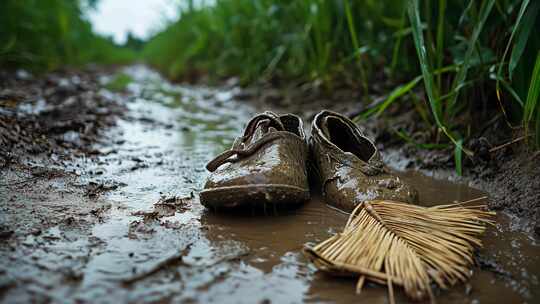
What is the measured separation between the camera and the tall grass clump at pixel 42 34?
5844 mm

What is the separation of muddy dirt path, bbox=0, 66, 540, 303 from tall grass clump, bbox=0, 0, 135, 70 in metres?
2.23

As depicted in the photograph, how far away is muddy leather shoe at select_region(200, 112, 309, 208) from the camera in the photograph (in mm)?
1789

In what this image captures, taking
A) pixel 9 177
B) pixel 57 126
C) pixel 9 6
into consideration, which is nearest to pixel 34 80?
pixel 9 6

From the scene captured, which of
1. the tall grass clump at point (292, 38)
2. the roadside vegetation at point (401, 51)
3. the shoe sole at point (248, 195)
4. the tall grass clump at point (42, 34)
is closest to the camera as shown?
the shoe sole at point (248, 195)

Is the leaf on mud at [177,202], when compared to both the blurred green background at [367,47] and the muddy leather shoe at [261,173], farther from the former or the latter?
the blurred green background at [367,47]

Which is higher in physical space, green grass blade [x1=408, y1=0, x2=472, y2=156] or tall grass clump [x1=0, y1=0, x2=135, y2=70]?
tall grass clump [x1=0, y1=0, x2=135, y2=70]

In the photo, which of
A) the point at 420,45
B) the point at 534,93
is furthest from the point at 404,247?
the point at 420,45

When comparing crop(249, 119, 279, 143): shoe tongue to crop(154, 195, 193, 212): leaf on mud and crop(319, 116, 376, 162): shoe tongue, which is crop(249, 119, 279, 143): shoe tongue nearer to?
crop(319, 116, 376, 162): shoe tongue

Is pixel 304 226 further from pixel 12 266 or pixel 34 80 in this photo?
pixel 34 80

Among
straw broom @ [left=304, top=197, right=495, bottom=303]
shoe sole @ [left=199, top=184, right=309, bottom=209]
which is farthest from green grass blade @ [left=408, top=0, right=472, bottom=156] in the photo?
shoe sole @ [left=199, top=184, right=309, bottom=209]

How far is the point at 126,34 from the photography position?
30.9 metres

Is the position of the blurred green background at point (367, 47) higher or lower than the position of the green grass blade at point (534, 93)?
higher

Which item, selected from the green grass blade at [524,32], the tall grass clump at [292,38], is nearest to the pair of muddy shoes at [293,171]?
the green grass blade at [524,32]

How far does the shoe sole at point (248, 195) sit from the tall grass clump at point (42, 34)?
2.78 meters
